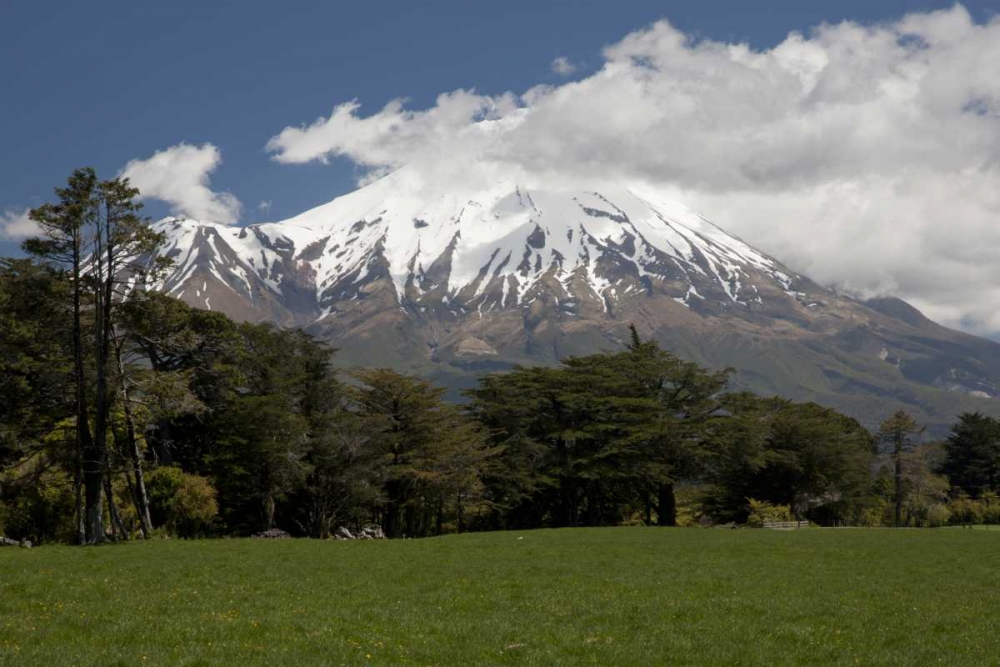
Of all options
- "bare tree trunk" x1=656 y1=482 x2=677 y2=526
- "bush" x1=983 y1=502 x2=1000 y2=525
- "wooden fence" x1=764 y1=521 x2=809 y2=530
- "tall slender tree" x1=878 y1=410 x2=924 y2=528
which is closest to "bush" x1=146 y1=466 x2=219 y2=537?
"wooden fence" x1=764 y1=521 x2=809 y2=530

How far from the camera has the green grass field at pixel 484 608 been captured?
43.2 feet

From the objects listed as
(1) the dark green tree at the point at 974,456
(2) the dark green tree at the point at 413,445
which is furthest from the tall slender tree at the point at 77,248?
(1) the dark green tree at the point at 974,456

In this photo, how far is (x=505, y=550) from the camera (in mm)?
32750

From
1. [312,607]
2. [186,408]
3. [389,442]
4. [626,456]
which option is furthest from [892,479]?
[312,607]

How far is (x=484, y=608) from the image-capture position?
17891 mm

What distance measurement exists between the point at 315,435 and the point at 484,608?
36544 mm

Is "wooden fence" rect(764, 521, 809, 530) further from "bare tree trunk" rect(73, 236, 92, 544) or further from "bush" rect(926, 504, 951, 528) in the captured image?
"bare tree trunk" rect(73, 236, 92, 544)

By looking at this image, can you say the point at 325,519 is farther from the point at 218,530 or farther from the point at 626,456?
the point at 626,456

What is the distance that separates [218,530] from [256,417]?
423 inches

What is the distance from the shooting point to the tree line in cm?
3284

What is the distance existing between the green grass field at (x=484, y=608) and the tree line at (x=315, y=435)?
10407 mm

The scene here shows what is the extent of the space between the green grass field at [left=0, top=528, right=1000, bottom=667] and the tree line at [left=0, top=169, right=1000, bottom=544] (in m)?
10.4

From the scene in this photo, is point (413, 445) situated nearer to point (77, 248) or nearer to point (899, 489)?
point (77, 248)

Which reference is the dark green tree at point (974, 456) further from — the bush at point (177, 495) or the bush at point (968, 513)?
the bush at point (177, 495)
